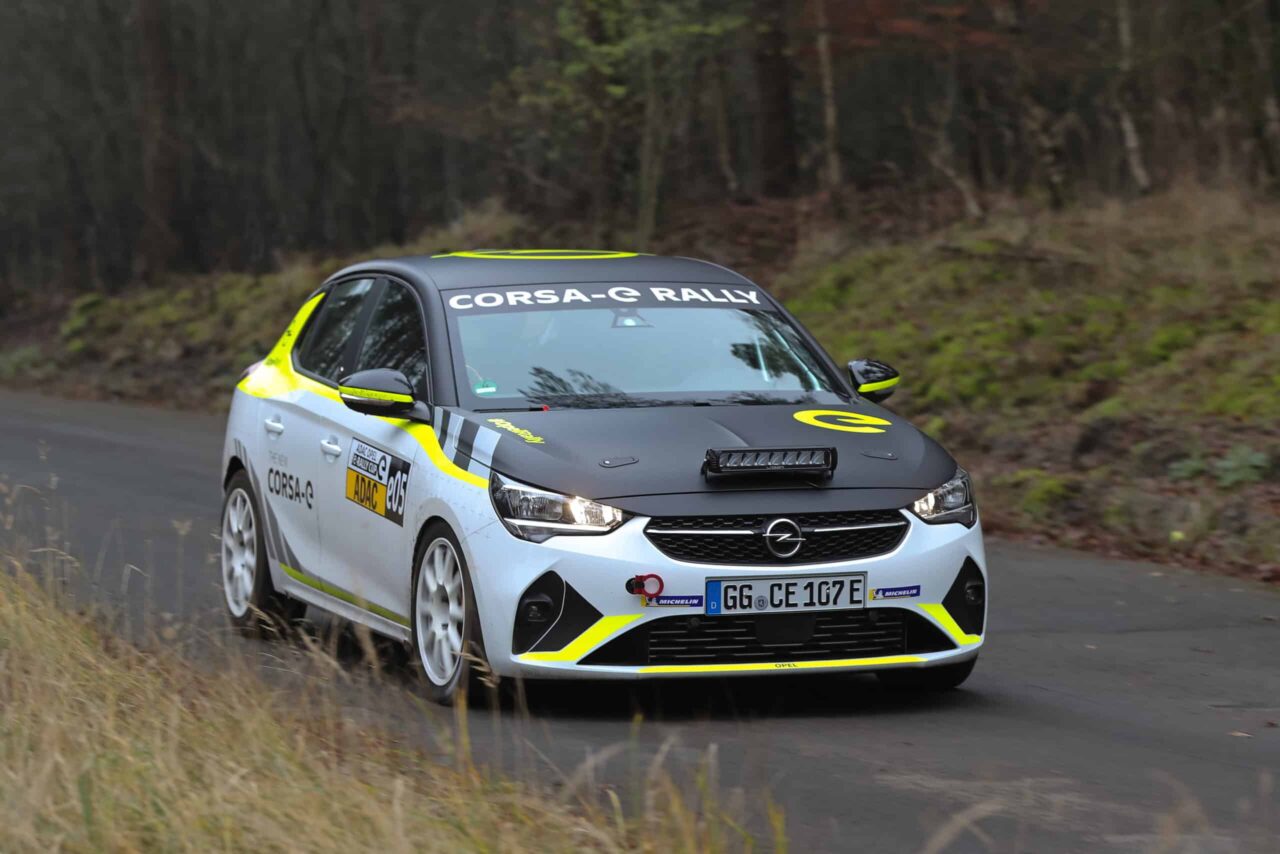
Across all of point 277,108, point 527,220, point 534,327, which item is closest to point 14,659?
point 534,327

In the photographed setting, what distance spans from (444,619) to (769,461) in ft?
4.37

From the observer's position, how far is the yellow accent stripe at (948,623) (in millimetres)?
7449

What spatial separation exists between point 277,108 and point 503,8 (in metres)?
12.3

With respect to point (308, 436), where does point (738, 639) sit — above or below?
below

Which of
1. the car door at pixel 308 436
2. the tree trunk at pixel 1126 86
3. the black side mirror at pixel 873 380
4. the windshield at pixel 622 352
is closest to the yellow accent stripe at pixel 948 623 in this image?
the windshield at pixel 622 352

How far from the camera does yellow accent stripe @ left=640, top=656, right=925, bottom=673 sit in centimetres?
718

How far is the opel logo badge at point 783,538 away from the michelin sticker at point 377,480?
4.90ft

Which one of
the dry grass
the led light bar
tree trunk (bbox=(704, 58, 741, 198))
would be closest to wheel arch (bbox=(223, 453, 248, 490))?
the dry grass

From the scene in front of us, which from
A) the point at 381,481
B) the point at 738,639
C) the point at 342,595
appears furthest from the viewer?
the point at 342,595

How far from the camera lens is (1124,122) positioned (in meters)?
24.2

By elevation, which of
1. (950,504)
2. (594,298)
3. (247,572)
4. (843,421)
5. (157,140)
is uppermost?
(594,298)

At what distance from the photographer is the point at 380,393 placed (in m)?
7.98

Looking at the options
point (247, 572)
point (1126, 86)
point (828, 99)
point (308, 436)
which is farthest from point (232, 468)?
point (828, 99)

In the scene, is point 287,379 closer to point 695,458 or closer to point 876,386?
point 876,386
